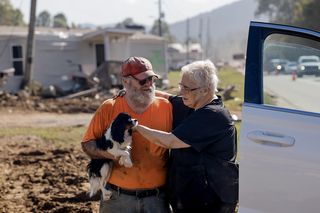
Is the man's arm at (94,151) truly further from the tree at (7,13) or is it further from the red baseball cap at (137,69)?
the tree at (7,13)

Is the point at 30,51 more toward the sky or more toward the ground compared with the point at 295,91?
more toward the ground

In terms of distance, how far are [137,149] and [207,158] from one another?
532mm

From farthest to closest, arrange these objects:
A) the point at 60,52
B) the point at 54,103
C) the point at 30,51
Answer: the point at 60,52
the point at 30,51
the point at 54,103

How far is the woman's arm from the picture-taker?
11.2 feet

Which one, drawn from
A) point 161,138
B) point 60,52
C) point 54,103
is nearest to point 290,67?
point 161,138

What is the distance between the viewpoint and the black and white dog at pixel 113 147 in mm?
3449

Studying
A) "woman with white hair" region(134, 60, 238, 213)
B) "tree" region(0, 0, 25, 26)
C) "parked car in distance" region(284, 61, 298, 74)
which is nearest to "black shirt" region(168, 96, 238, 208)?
"woman with white hair" region(134, 60, 238, 213)

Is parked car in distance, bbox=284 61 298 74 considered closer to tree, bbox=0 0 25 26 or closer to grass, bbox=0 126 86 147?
grass, bbox=0 126 86 147

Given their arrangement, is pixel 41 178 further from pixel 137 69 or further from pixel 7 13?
pixel 7 13

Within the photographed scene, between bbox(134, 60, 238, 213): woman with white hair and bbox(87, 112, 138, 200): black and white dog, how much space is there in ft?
0.30

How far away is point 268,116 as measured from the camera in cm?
339

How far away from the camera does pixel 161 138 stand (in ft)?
11.3

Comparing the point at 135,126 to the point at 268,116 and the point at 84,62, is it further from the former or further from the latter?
the point at 84,62

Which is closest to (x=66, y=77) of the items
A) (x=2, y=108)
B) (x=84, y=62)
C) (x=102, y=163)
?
(x=84, y=62)
